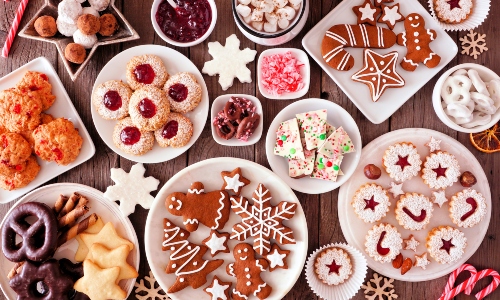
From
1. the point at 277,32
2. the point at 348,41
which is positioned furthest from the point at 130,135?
the point at 348,41

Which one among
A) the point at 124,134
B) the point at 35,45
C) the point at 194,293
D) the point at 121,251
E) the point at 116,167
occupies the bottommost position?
the point at 194,293

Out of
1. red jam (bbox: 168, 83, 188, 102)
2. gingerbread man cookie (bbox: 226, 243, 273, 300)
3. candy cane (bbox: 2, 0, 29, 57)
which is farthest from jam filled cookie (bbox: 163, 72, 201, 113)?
candy cane (bbox: 2, 0, 29, 57)

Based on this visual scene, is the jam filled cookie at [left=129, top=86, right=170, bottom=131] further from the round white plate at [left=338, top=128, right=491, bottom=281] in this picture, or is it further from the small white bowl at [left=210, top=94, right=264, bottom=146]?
the round white plate at [left=338, top=128, right=491, bottom=281]

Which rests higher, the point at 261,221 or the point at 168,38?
the point at 168,38

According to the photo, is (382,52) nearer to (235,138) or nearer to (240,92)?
(240,92)

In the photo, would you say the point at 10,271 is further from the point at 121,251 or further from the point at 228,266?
the point at 228,266

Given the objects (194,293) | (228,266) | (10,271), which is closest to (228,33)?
(228,266)

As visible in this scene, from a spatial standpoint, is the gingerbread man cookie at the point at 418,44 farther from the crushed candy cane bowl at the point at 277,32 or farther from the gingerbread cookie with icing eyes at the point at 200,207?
the gingerbread cookie with icing eyes at the point at 200,207
